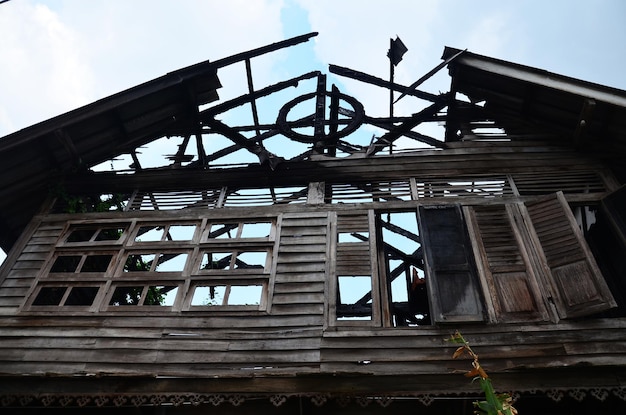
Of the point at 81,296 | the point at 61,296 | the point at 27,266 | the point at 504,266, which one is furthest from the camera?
the point at 81,296

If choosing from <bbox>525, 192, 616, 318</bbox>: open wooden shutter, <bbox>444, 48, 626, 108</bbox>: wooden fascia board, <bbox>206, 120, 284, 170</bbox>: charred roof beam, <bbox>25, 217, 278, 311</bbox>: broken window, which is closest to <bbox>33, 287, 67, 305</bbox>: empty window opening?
<bbox>25, 217, 278, 311</bbox>: broken window

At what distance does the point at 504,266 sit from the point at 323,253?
2.49 meters

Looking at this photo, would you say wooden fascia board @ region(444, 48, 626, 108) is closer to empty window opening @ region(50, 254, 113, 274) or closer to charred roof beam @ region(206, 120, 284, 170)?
charred roof beam @ region(206, 120, 284, 170)

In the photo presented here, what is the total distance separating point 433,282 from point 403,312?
2544mm

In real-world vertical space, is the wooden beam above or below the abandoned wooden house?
above

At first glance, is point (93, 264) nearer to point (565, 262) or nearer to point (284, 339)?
point (284, 339)

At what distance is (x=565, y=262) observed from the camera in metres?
6.61

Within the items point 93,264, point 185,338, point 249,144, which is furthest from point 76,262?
point 249,144

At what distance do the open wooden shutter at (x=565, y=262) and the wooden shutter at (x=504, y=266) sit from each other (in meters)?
0.23

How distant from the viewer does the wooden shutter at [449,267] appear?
20.7ft

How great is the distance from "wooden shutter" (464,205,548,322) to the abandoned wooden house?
24 mm

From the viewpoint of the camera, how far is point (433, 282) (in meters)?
6.67

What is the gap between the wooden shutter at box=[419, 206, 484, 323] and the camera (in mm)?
6320

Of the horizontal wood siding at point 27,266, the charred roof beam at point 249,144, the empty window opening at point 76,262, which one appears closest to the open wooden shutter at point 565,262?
the charred roof beam at point 249,144
